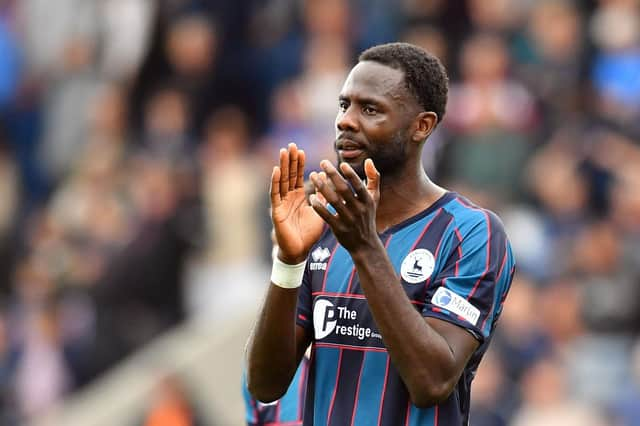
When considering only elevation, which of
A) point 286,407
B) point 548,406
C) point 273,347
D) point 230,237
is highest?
point 273,347

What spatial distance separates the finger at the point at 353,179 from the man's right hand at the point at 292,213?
0.34 m

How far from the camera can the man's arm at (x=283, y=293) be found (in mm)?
4594

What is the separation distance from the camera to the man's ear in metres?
4.77

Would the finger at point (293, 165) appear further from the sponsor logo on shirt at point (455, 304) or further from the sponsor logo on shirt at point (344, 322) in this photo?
the sponsor logo on shirt at point (455, 304)

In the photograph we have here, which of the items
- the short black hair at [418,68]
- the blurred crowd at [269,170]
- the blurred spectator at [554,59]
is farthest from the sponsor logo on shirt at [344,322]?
the blurred spectator at [554,59]

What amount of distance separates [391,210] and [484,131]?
6.36 m

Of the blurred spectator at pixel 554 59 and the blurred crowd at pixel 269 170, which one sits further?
the blurred spectator at pixel 554 59

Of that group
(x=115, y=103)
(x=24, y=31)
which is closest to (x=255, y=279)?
(x=115, y=103)

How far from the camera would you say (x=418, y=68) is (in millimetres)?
4734

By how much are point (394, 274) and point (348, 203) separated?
0.93 ft

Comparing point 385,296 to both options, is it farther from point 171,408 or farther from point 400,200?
point 171,408

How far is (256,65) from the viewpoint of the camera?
521 inches

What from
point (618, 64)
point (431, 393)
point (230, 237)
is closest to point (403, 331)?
point (431, 393)

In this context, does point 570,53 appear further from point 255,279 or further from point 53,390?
point 53,390
